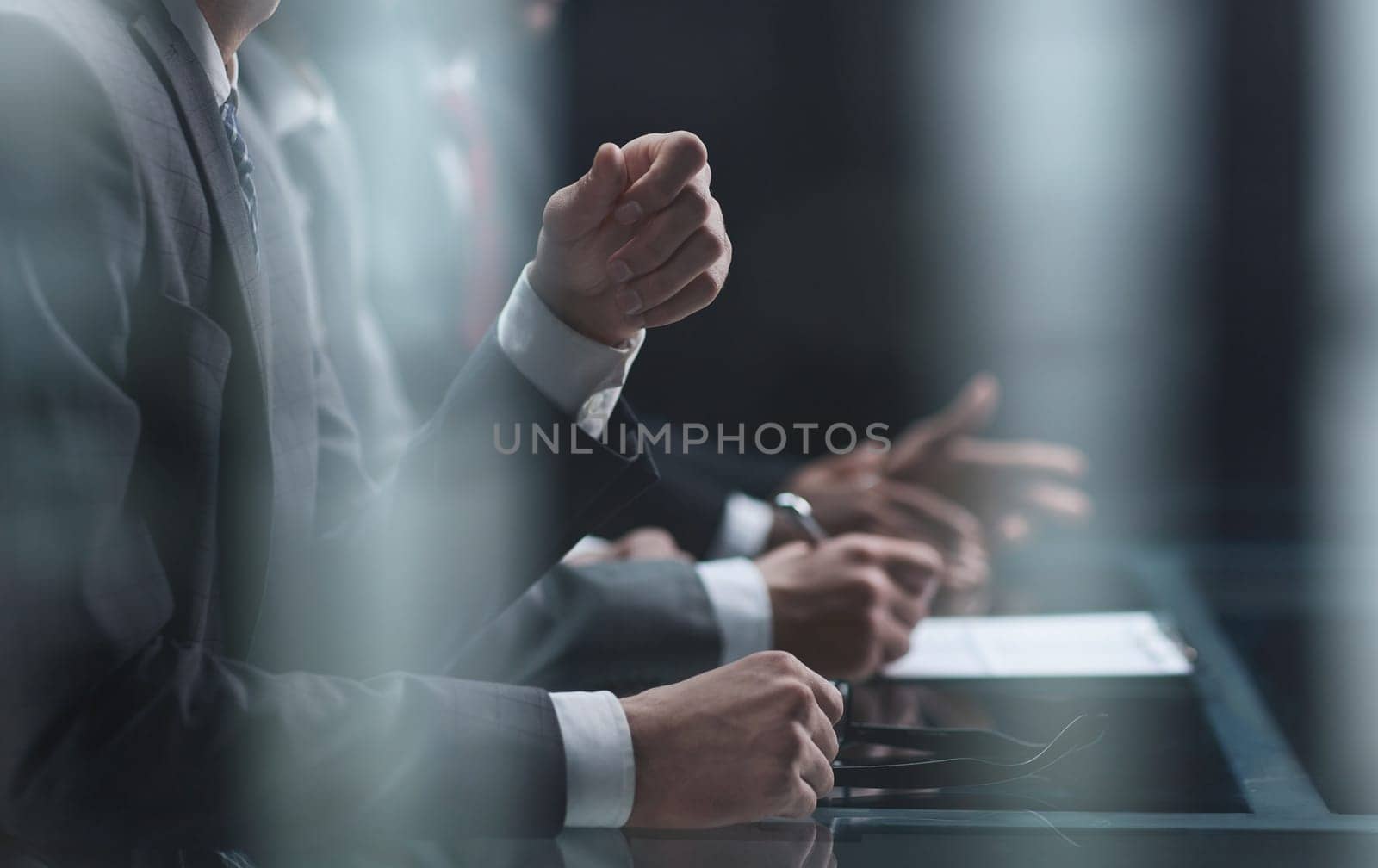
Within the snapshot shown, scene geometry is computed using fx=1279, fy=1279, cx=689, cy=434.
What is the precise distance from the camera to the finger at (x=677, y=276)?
59cm


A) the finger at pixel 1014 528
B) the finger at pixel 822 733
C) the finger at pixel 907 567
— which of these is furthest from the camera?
the finger at pixel 1014 528

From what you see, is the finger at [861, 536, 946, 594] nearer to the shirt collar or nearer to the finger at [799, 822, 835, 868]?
the finger at [799, 822, 835, 868]

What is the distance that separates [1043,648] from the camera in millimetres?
879

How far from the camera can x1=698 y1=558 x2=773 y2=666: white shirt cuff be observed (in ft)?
2.61

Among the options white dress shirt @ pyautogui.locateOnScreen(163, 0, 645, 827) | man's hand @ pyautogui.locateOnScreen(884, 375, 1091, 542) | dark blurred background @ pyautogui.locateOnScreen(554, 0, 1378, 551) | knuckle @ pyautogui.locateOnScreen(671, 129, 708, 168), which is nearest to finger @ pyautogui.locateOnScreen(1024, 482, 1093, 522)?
man's hand @ pyautogui.locateOnScreen(884, 375, 1091, 542)

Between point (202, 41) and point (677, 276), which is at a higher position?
point (202, 41)

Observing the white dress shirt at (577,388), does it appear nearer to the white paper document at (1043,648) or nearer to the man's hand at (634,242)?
the man's hand at (634,242)

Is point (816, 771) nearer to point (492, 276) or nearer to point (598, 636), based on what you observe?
point (598, 636)

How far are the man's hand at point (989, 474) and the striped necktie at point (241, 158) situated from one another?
2.58 ft

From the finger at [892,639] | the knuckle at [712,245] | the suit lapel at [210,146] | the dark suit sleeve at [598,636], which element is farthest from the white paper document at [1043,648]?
the suit lapel at [210,146]

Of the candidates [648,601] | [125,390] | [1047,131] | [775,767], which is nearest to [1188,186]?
[1047,131]

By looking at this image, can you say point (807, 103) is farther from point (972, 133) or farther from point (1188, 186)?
point (1188, 186)

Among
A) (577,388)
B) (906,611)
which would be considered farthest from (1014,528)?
(577,388)

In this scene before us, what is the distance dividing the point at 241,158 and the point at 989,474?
845mm
